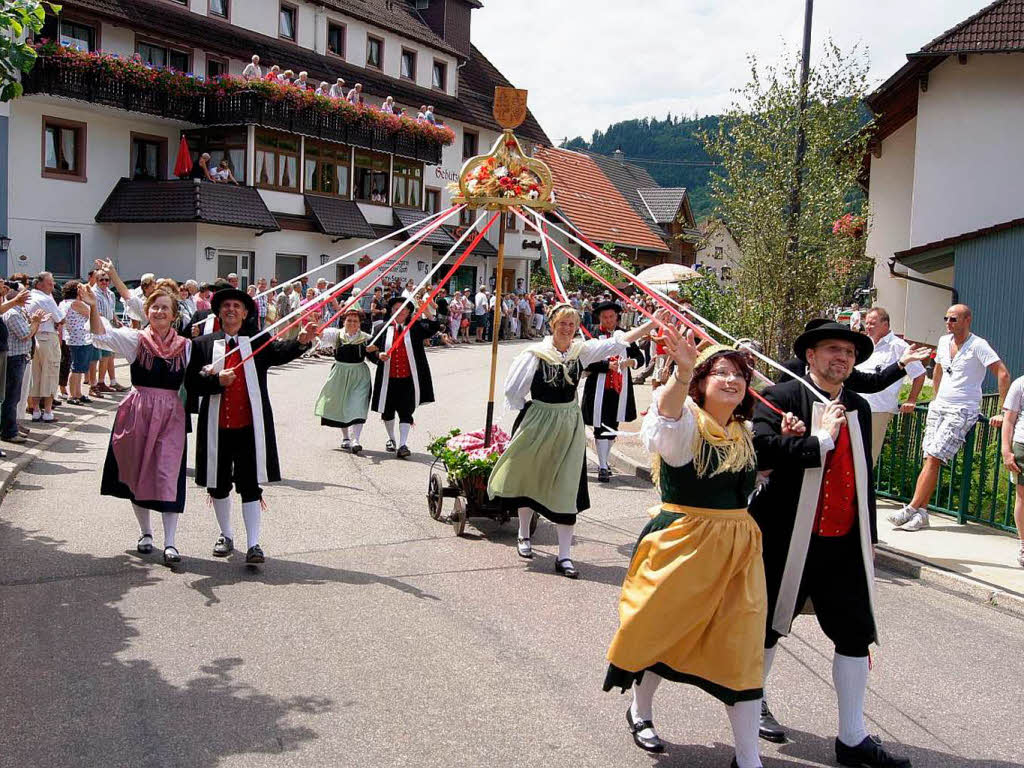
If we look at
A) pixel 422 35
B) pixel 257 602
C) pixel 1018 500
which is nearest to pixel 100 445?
pixel 257 602

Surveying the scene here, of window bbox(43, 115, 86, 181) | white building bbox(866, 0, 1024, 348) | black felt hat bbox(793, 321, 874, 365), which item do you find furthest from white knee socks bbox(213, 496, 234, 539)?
window bbox(43, 115, 86, 181)

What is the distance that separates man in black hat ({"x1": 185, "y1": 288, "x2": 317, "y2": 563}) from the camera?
7047 mm

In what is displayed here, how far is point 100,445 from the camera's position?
38.3 feet

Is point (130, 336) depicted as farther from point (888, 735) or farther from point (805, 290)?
point (805, 290)

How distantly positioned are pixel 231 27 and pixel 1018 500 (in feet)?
97.4

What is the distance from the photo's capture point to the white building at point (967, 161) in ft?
55.9

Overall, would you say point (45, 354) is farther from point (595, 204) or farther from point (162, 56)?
point (595, 204)

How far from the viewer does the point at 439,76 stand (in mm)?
41625

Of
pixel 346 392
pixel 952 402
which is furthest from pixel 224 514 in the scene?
pixel 952 402

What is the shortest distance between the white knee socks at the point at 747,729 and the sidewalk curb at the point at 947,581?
366cm

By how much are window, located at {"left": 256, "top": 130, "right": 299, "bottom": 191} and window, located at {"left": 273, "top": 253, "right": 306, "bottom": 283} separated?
7.35 feet

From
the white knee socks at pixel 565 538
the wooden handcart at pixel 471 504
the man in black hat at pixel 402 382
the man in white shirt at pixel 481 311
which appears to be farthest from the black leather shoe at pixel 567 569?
the man in white shirt at pixel 481 311

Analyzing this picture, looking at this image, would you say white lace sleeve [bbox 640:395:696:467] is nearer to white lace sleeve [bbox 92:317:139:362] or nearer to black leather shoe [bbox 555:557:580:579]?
black leather shoe [bbox 555:557:580:579]

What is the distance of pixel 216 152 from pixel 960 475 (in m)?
27.1
